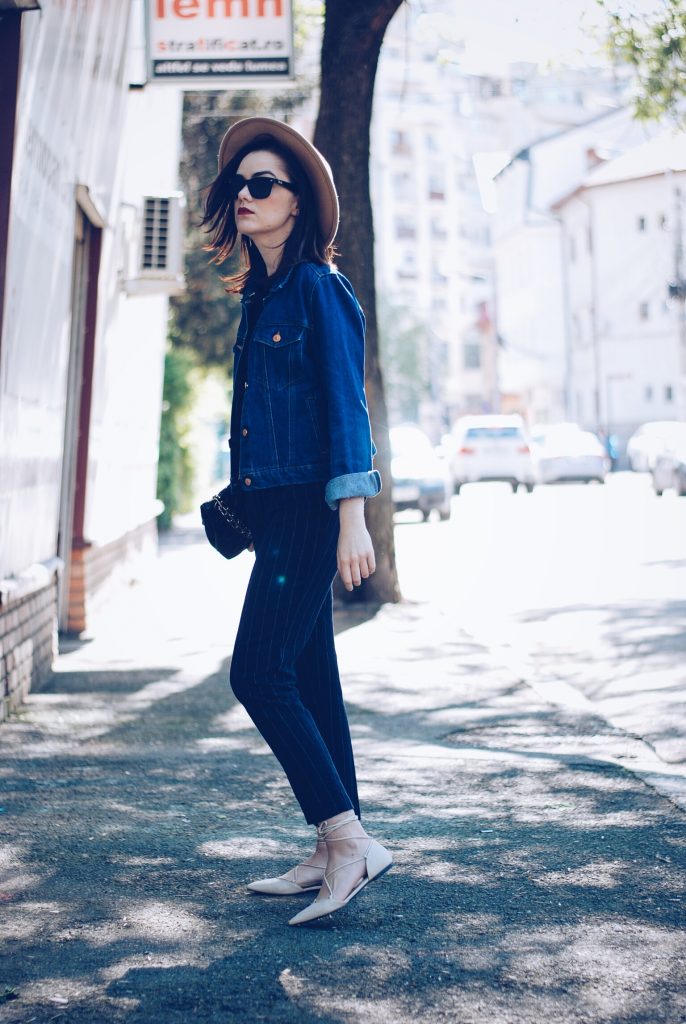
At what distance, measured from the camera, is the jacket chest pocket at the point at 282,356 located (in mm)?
3994

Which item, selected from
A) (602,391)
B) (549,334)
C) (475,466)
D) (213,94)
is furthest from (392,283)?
(213,94)

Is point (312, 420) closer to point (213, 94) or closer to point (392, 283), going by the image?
point (213, 94)

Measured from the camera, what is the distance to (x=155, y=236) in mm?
13141

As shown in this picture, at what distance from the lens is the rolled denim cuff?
12.6 feet

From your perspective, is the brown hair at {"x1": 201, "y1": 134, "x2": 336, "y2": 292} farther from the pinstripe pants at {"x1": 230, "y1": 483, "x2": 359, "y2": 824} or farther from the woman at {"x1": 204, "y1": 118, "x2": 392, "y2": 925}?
the pinstripe pants at {"x1": 230, "y1": 483, "x2": 359, "y2": 824}

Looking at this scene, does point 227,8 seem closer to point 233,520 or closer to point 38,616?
point 38,616

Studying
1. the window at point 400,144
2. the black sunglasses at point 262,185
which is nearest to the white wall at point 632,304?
the window at point 400,144

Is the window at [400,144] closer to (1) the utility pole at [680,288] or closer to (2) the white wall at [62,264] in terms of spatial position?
(1) the utility pole at [680,288]

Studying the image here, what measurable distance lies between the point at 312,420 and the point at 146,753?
9.45 ft

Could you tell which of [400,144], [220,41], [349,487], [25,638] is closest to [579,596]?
[220,41]

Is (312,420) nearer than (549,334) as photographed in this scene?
Yes

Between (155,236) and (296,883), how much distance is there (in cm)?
964

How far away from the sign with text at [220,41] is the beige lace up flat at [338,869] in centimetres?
686

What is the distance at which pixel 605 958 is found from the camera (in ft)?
11.9
